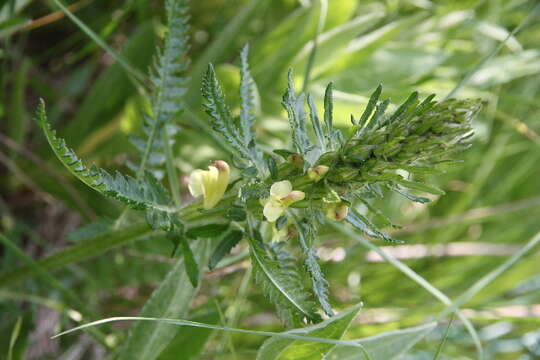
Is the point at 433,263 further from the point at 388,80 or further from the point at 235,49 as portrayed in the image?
the point at 235,49

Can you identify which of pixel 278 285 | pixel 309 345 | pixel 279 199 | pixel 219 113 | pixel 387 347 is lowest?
pixel 387 347

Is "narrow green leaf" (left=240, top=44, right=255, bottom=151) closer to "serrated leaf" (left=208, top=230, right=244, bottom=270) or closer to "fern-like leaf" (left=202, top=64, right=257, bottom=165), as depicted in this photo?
"fern-like leaf" (left=202, top=64, right=257, bottom=165)

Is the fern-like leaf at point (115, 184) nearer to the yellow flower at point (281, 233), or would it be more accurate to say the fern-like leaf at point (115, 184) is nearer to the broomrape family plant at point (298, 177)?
the broomrape family plant at point (298, 177)

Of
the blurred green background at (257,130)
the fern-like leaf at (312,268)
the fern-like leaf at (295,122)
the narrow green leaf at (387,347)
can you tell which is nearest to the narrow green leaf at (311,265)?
the fern-like leaf at (312,268)

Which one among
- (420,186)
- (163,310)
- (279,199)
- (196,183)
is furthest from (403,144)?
(163,310)

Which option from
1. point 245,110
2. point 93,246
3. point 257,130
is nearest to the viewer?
point 245,110

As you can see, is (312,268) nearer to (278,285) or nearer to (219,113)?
(278,285)

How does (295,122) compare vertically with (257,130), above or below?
above

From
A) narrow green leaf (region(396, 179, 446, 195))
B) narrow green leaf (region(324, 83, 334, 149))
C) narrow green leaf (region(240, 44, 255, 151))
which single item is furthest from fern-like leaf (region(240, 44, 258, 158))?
narrow green leaf (region(396, 179, 446, 195))
